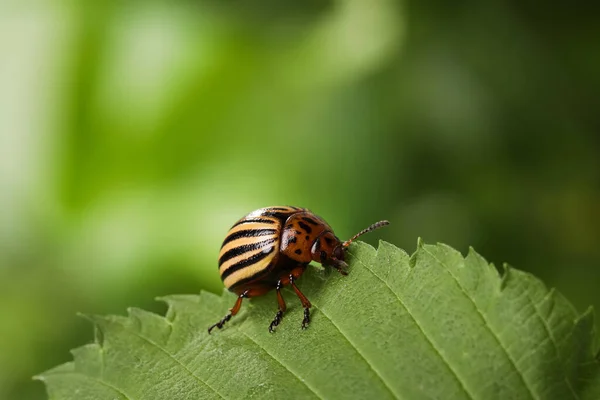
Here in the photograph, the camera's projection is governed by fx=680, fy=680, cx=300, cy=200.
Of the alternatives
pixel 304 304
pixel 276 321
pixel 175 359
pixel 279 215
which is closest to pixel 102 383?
pixel 175 359

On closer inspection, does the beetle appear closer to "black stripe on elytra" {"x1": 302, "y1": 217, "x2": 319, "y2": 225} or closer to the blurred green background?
"black stripe on elytra" {"x1": 302, "y1": 217, "x2": 319, "y2": 225}

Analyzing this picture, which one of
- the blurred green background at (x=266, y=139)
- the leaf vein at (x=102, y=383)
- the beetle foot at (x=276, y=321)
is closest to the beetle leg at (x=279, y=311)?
the beetle foot at (x=276, y=321)

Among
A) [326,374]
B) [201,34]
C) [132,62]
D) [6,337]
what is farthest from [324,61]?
[326,374]

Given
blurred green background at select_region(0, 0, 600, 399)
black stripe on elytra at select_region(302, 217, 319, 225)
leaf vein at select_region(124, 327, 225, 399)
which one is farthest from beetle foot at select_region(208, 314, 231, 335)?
blurred green background at select_region(0, 0, 600, 399)

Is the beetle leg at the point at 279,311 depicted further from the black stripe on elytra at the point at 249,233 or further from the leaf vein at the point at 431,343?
the leaf vein at the point at 431,343

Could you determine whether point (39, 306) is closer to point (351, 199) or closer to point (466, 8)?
point (351, 199)

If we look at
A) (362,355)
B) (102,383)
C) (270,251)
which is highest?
(270,251)

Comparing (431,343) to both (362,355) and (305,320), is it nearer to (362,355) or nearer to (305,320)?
(362,355)
